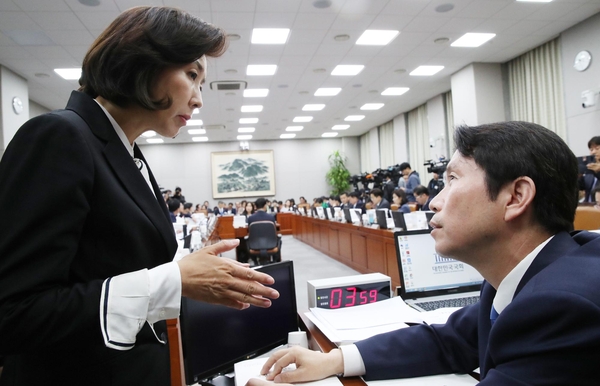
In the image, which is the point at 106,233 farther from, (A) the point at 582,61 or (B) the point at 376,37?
(A) the point at 582,61

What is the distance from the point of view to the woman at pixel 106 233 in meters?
0.63

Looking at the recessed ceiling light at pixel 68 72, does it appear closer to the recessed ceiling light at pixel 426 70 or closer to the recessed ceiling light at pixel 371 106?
the recessed ceiling light at pixel 426 70

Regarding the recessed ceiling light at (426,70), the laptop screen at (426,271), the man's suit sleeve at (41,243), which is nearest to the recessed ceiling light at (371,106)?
the recessed ceiling light at (426,70)

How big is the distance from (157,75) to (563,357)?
94 cm

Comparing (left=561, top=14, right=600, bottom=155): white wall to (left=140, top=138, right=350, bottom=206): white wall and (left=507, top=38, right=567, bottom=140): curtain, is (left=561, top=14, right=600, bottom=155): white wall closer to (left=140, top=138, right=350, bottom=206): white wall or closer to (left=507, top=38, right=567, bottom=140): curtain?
(left=507, top=38, right=567, bottom=140): curtain

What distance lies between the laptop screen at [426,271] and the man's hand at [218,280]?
108 centimetres

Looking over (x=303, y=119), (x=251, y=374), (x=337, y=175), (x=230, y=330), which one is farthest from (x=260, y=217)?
(x=337, y=175)

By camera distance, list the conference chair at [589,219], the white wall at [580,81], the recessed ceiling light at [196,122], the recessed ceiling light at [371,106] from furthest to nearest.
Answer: the recessed ceiling light at [196,122], the recessed ceiling light at [371,106], the white wall at [580,81], the conference chair at [589,219]

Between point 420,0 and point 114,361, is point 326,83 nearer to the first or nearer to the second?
point 420,0

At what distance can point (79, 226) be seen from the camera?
26.7 inches

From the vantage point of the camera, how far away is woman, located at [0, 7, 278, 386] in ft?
2.07

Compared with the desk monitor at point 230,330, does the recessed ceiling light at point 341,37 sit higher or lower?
higher

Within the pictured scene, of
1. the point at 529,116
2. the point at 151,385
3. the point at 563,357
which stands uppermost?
the point at 529,116

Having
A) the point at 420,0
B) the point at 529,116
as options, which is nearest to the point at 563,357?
the point at 420,0
